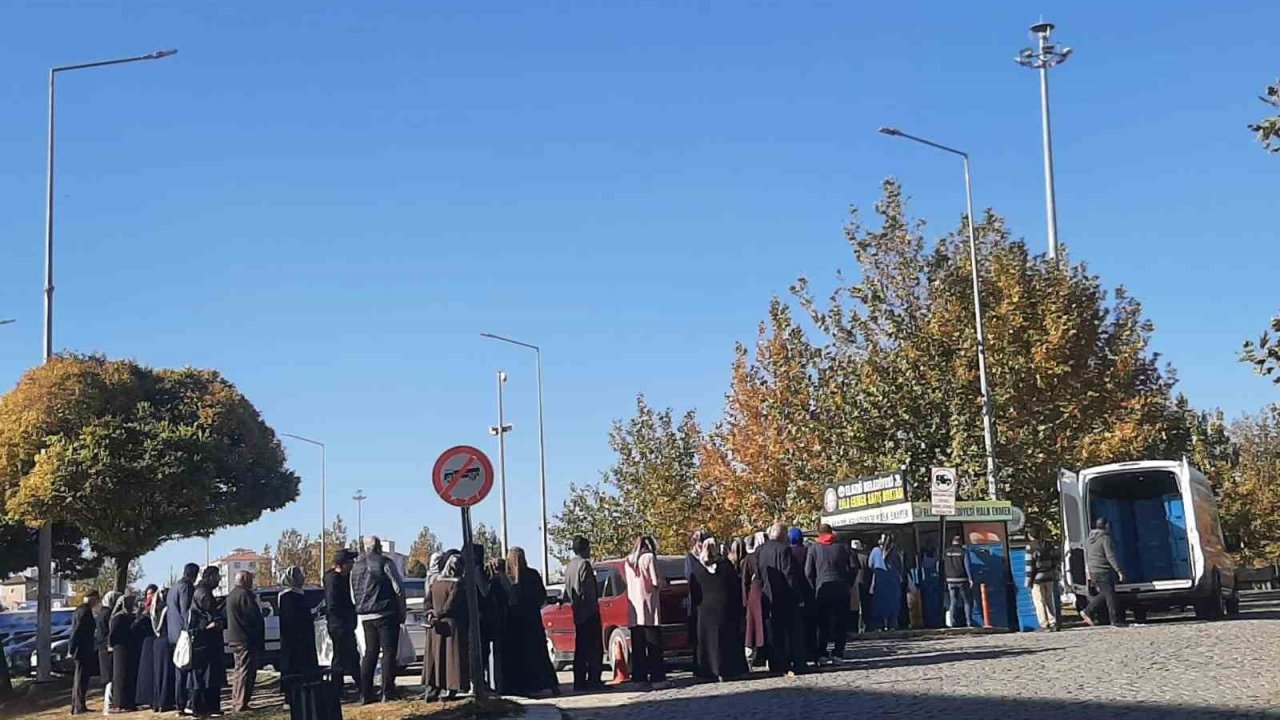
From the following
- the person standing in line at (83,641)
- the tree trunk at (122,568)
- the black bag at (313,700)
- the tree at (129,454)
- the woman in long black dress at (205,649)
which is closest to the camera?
the black bag at (313,700)

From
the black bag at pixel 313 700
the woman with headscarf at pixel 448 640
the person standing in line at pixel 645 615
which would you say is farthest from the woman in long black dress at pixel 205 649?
the black bag at pixel 313 700

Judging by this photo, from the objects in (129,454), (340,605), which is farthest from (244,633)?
(129,454)

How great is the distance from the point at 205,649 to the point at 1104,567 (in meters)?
13.2

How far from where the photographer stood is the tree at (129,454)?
2969 cm

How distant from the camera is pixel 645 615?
54.8 ft

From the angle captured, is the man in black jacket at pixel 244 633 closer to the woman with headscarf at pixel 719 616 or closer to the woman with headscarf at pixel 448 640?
the woman with headscarf at pixel 448 640

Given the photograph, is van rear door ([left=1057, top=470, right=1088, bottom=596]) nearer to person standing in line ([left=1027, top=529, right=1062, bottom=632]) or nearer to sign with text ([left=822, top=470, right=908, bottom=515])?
person standing in line ([left=1027, top=529, right=1062, bottom=632])

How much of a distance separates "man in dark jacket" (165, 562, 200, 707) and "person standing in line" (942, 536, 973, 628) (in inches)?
464

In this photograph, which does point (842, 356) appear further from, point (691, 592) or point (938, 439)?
point (691, 592)

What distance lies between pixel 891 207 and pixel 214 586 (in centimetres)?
2202

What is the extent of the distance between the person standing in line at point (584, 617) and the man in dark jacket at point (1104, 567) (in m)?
8.87

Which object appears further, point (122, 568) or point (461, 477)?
point (122, 568)

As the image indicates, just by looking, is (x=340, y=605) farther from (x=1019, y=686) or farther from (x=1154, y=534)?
(x=1154, y=534)

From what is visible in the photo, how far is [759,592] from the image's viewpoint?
56.2 feet
